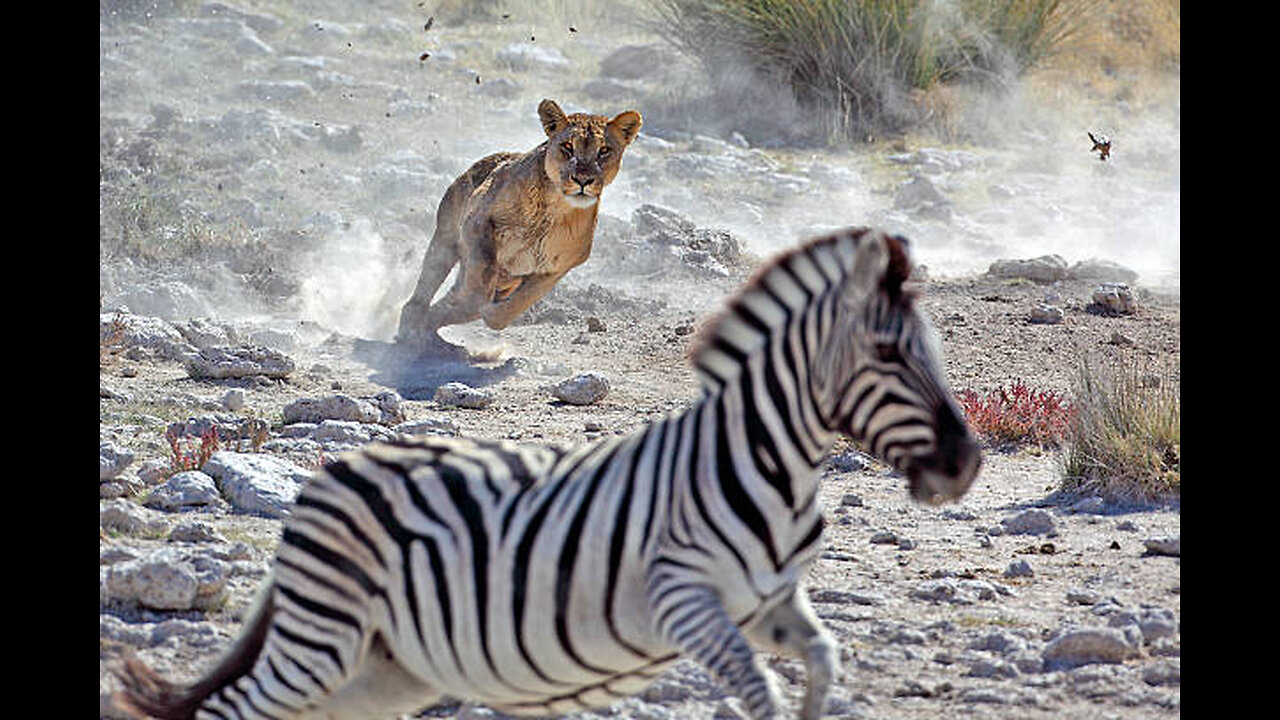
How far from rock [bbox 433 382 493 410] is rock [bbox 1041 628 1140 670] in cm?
549

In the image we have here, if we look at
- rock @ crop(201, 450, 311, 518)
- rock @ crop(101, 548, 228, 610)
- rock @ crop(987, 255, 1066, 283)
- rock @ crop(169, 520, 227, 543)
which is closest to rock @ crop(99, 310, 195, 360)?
rock @ crop(201, 450, 311, 518)

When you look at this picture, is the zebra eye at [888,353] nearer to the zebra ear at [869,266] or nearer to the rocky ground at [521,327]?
the zebra ear at [869,266]

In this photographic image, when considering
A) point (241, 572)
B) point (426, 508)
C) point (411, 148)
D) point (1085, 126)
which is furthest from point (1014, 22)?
point (426, 508)

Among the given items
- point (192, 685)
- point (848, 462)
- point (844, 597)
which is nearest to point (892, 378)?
point (192, 685)

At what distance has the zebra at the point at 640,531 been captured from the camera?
390 cm

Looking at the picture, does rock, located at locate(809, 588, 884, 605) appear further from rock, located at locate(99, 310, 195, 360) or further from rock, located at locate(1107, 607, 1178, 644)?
rock, located at locate(99, 310, 195, 360)

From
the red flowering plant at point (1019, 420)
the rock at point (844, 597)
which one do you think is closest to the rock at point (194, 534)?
the rock at point (844, 597)

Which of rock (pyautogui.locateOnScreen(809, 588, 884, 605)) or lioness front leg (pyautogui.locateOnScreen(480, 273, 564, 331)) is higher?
lioness front leg (pyautogui.locateOnScreen(480, 273, 564, 331))

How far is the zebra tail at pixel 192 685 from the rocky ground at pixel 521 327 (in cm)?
54

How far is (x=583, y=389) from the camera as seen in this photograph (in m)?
11.0

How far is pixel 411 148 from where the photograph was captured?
1894 cm

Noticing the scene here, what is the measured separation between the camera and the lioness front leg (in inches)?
480

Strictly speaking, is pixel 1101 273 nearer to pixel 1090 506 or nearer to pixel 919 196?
pixel 919 196

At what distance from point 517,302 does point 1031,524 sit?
5325 millimetres
